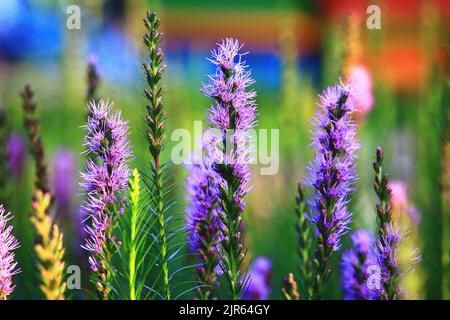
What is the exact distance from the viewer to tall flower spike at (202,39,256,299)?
108 cm

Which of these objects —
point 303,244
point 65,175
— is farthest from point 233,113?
point 65,175

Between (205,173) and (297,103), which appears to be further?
(297,103)

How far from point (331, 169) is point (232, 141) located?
7.2 inches

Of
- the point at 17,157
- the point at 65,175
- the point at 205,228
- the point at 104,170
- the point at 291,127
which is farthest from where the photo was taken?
the point at 65,175

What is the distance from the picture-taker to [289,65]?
233cm

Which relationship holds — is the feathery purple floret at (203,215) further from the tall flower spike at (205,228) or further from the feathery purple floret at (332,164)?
the feathery purple floret at (332,164)

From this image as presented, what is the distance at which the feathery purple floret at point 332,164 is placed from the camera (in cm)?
110

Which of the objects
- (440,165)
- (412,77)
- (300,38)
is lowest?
(440,165)

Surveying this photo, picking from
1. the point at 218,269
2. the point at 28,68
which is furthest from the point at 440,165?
the point at 28,68

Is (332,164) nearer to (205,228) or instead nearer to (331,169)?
(331,169)

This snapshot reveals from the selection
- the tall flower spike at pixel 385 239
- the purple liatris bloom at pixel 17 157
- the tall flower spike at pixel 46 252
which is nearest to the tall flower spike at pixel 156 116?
the tall flower spike at pixel 46 252

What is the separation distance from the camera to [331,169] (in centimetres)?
110
